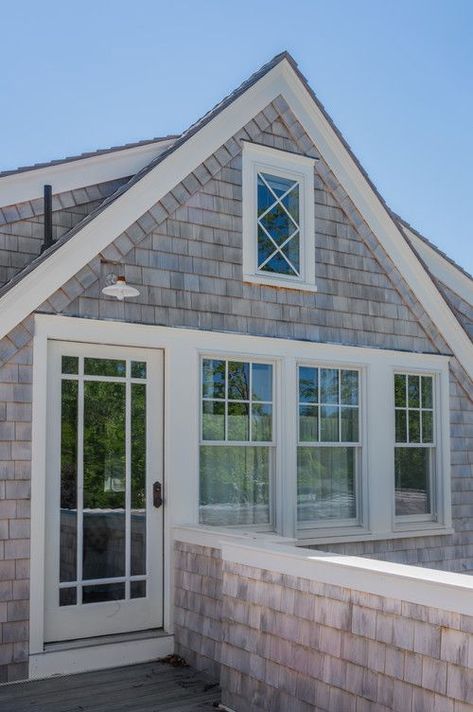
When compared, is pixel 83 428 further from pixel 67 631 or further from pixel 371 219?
pixel 371 219

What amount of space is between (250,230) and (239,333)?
939mm

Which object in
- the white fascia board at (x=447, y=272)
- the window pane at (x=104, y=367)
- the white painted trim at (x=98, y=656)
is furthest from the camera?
the white fascia board at (x=447, y=272)

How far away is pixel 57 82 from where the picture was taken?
39.9 ft

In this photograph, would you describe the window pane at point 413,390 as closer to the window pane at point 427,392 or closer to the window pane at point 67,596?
the window pane at point 427,392

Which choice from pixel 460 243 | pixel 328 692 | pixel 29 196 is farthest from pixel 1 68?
pixel 460 243

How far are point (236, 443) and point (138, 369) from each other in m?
1.10

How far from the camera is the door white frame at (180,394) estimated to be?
5844 mm

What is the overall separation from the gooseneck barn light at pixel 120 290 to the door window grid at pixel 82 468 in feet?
1.77

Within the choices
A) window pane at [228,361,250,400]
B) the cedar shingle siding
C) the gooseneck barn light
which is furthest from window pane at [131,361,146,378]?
window pane at [228,361,250,400]

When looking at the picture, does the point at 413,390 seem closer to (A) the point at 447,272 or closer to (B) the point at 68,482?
(A) the point at 447,272

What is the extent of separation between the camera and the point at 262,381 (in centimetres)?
721

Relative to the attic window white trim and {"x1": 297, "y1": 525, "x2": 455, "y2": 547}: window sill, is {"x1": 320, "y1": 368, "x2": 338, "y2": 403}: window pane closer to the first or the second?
the attic window white trim

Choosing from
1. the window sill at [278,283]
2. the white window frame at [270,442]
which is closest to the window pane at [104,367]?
the white window frame at [270,442]

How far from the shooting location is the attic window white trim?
23.6 ft
